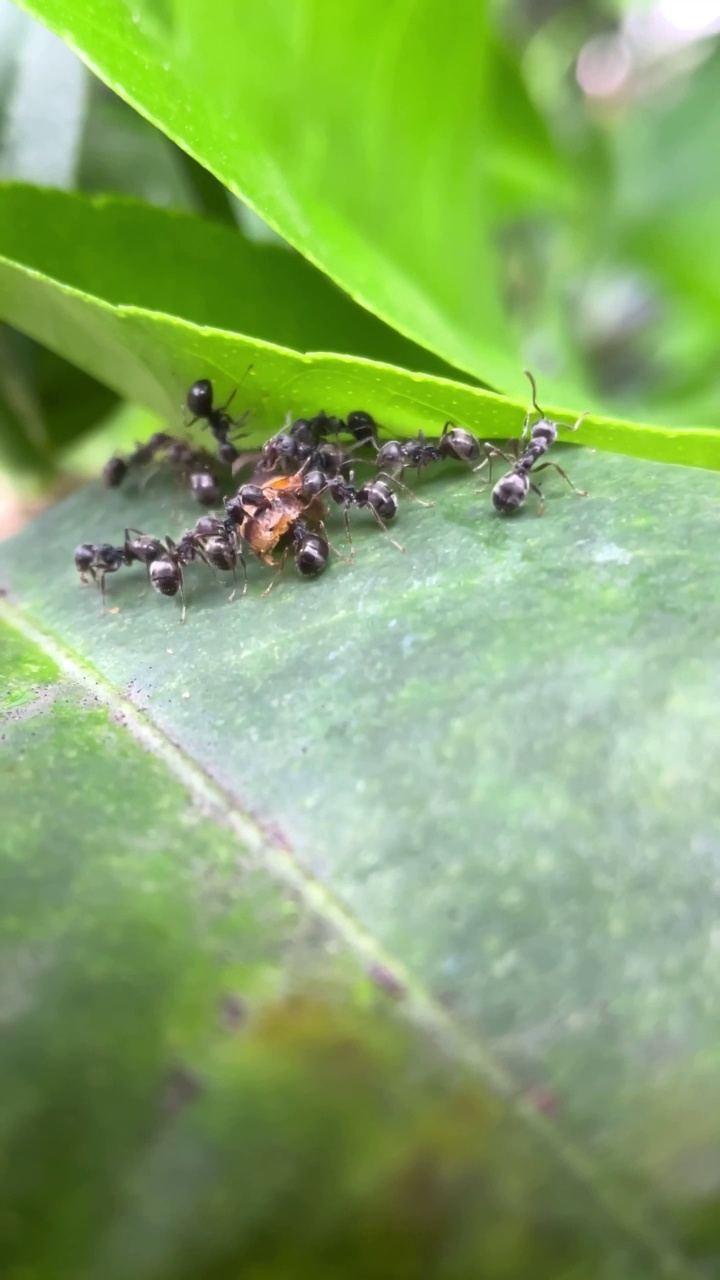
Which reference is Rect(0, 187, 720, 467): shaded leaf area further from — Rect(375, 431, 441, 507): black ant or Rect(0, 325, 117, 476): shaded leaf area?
Rect(0, 325, 117, 476): shaded leaf area

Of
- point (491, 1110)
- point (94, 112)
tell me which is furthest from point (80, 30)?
point (491, 1110)

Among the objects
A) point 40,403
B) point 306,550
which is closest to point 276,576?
point 306,550

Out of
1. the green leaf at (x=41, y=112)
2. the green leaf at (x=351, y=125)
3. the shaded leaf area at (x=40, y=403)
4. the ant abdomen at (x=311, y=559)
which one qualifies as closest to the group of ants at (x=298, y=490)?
the ant abdomen at (x=311, y=559)

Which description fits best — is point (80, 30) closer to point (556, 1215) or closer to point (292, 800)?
point (292, 800)

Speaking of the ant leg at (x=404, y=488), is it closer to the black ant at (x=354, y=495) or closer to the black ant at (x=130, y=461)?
the black ant at (x=354, y=495)

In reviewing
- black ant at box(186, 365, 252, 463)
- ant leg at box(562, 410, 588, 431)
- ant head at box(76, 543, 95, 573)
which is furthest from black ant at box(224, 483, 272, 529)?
ant leg at box(562, 410, 588, 431)

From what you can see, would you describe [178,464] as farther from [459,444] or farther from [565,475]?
[565,475]

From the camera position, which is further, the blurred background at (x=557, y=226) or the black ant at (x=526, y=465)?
the blurred background at (x=557, y=226)

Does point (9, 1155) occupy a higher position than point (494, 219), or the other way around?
point (494, 219)
